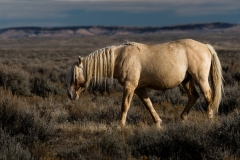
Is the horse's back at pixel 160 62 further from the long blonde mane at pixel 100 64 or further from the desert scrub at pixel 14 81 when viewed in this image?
the desert scrub at pixel 14 81

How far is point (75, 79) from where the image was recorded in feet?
26.2

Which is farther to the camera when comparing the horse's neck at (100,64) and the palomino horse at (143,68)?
the horse's neck at (100,64)

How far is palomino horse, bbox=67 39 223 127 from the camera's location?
783cm

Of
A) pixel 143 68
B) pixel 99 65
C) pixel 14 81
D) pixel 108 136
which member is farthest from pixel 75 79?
pixel 14 81

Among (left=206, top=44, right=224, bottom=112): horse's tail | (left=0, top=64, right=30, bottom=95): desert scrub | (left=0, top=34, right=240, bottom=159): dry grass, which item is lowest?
(left=0, top=64, right=30, bottom=95): desert scrub

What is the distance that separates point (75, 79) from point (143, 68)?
135 cm

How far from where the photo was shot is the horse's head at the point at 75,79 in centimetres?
796

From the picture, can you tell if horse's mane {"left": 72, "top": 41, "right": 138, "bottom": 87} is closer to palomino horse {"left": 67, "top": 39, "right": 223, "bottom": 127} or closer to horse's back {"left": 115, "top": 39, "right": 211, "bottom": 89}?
palomino horse {"left": 67, "top": 39, "right": 223, "bottom": 127}

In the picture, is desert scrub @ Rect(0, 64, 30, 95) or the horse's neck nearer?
the horse's neck

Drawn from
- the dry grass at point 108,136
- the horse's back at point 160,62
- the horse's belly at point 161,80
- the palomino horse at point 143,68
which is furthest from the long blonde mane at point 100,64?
the dry grass at point 108,136

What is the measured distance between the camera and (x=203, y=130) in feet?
19.9

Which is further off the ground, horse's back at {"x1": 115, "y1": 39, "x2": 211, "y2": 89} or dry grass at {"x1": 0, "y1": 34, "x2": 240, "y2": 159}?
horse's back at {"x1": 115, "y1": 39, "x2": 211, "y2": 89}

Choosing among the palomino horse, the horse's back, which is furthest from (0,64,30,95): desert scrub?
the horse's back

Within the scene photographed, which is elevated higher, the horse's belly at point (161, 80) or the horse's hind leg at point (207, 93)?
the horse's belly at point (161, 80)
